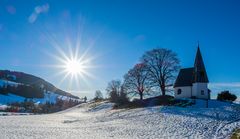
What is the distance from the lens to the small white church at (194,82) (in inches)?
1996

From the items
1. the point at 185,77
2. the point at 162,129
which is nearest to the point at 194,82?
the point at 185,77

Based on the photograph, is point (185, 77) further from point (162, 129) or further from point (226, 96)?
point (162, 129)

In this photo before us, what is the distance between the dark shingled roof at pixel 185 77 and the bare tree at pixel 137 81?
23.6 ft

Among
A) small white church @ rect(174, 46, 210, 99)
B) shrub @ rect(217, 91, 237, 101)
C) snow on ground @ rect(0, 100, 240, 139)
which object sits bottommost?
snow on ground @ rect(0, 100, 240, 139)

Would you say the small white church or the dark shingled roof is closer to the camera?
the small white church

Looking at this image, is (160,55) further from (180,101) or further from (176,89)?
(180,101)

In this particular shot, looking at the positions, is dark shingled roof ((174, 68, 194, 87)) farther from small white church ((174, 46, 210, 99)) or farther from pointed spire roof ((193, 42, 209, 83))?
pointed spire roof ((193, 42, 209, 83))

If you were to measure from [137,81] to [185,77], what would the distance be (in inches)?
490

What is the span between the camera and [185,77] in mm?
54781

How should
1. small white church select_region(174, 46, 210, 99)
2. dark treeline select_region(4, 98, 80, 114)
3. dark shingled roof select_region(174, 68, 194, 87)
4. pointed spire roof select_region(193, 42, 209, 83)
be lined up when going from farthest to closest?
dark treeline select_region(4, 98, 80, 114) → dark shingled roof select_region(174, 68, 194, 87) → pointed spire roof select_region(193, 42, 209, 83) → small white church select_region(174, 46, 210, 99)

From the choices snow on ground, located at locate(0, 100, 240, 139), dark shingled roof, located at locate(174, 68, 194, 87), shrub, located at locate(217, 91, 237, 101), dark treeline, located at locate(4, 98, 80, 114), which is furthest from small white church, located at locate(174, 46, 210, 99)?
dark treeline, located at locate(4, 98, 80, 114)

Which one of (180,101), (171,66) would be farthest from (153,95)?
(180,101)

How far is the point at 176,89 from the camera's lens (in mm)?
55719

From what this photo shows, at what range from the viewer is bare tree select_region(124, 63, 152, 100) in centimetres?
6104
